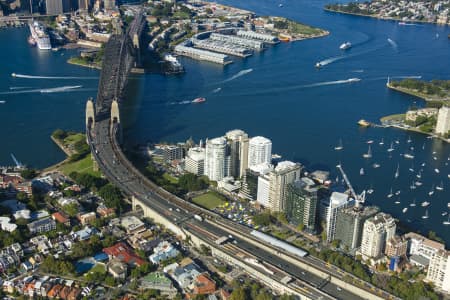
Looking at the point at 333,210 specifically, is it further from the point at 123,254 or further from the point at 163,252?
the point at 123,254

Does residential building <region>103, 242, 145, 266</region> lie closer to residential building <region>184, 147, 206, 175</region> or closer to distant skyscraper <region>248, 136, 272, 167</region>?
residential building <region>184, 147, 206, 175</region>

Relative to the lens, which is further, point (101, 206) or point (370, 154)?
point (370, 154)

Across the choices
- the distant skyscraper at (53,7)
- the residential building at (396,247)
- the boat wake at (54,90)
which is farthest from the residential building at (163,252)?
the distant skyscraper at (53,7)

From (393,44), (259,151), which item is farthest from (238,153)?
(393,44)

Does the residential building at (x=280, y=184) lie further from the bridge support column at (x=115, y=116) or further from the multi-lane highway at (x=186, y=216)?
the bridge support column at (x=115, y=116)

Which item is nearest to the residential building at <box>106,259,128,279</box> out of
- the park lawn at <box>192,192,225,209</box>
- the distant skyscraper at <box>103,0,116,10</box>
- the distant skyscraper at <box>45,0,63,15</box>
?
the park lawn at <box>192,192,225,209</box>

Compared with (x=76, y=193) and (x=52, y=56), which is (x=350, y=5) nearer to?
(x=52, y=56)

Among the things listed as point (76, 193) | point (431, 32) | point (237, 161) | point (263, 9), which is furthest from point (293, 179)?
point (263, 9)
